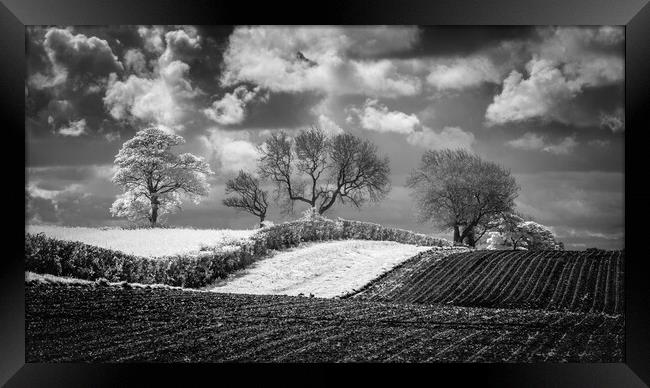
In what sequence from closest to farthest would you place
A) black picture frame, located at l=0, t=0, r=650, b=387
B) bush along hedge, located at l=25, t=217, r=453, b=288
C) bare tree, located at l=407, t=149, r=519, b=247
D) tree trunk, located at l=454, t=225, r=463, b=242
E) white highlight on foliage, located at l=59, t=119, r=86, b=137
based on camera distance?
1. black picture frame, located at l=0, t=0, r=650, b=387
2. white highlight on foliage, located at l=59, t=119, r=86, b=137
3. bush along hedge, located at l=25, t=217, r=453, b=288
4. bare tree, located at l=407, t=149, r=519, b=247
5. tree trunk, located at l=454, t=225, r=463, b=242

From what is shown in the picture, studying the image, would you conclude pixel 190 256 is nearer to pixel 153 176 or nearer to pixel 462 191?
pixel 153 176

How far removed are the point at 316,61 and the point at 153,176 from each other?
231 cm

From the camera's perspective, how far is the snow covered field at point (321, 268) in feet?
22.6

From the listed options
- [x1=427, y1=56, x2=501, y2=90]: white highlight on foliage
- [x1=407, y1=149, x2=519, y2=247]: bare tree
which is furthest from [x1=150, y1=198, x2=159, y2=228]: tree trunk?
[x1=427, y1=56, x2=501, y2=90]: white highlight on foliage

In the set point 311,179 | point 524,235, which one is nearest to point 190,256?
point 311,179

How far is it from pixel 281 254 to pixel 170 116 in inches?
86.1

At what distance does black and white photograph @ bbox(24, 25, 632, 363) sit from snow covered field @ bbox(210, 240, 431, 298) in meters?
0.04

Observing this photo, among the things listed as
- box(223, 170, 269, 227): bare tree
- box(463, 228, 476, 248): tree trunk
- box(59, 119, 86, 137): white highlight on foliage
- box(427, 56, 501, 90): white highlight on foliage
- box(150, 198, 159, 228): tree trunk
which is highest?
box(427, 56, 501, 90): white highlight on foliage

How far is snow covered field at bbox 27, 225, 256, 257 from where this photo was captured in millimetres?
6473

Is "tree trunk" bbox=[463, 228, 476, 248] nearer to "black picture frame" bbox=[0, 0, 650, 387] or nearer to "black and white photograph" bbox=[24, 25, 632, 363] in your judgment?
"black and white photograph" bbox=[24, 25, 632, 363]

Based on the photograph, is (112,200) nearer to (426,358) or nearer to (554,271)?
(426,358)

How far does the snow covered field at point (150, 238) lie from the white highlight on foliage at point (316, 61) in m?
1.86
